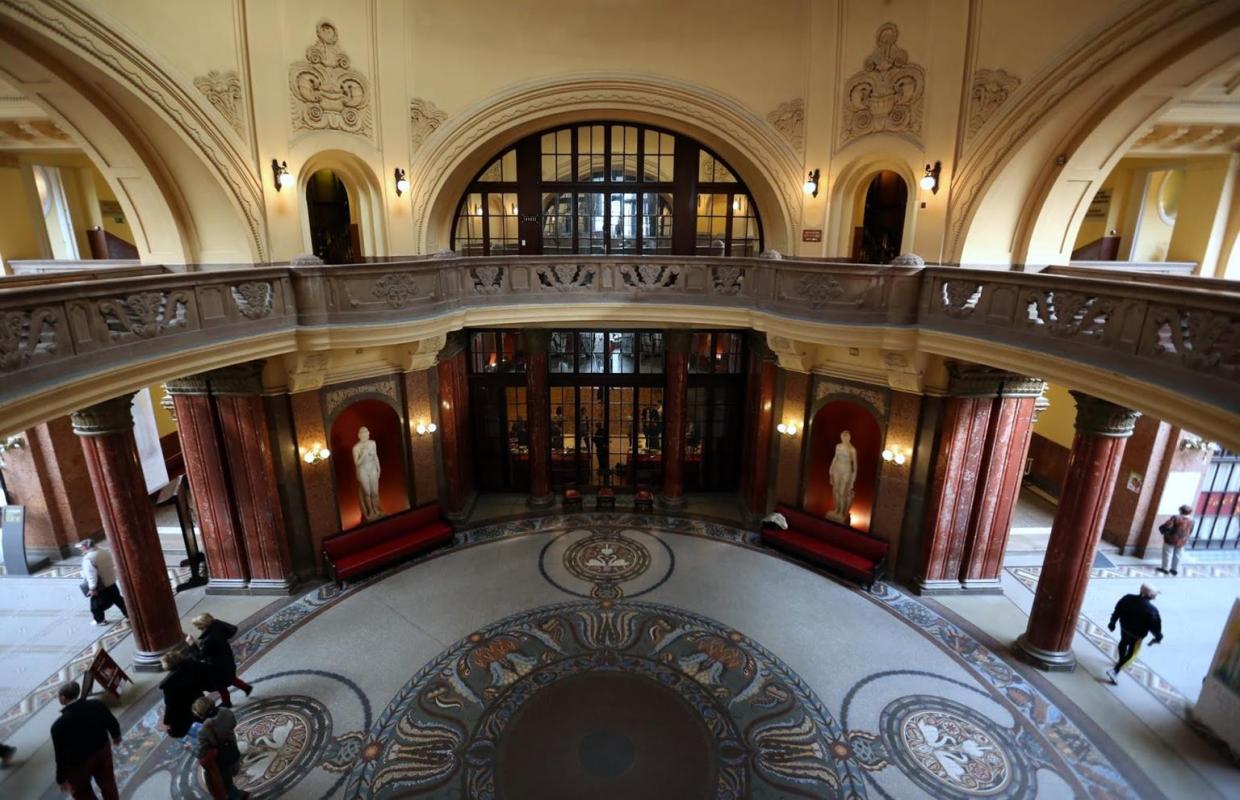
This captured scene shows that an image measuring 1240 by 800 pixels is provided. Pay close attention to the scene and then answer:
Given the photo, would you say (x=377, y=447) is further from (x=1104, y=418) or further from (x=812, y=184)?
(x=1104, y=418)

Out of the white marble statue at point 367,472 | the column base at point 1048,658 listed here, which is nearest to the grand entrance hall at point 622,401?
the column base at point 1048,658

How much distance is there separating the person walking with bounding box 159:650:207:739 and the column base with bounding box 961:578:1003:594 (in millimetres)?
10721

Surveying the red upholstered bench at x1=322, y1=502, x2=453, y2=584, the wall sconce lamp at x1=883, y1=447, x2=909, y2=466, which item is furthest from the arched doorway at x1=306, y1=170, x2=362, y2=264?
the wall sconce lamp at x1=883, y1=447, x2=909, y2=466

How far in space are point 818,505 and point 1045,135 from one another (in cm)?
691

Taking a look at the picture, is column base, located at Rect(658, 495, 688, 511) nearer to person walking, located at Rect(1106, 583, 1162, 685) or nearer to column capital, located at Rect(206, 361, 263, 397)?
person walking, located at Rect(1106, 583, 1162, 685)

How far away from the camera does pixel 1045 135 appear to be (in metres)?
8.24

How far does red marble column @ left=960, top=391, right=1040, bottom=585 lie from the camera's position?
8883 millimetres

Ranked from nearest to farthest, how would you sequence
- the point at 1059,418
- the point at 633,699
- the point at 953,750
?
the point at 953,750 → the point at 633,699 → the point at 1059,418

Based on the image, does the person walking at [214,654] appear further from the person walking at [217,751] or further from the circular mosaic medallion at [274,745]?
the person walking at [217,751]

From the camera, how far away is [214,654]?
650cm

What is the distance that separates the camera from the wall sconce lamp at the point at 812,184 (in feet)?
34.7

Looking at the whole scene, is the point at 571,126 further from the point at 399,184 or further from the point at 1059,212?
the point at 1059,212

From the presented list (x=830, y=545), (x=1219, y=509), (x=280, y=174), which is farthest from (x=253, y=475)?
(x=1219, y=509)

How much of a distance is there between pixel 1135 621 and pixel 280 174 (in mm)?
13524
